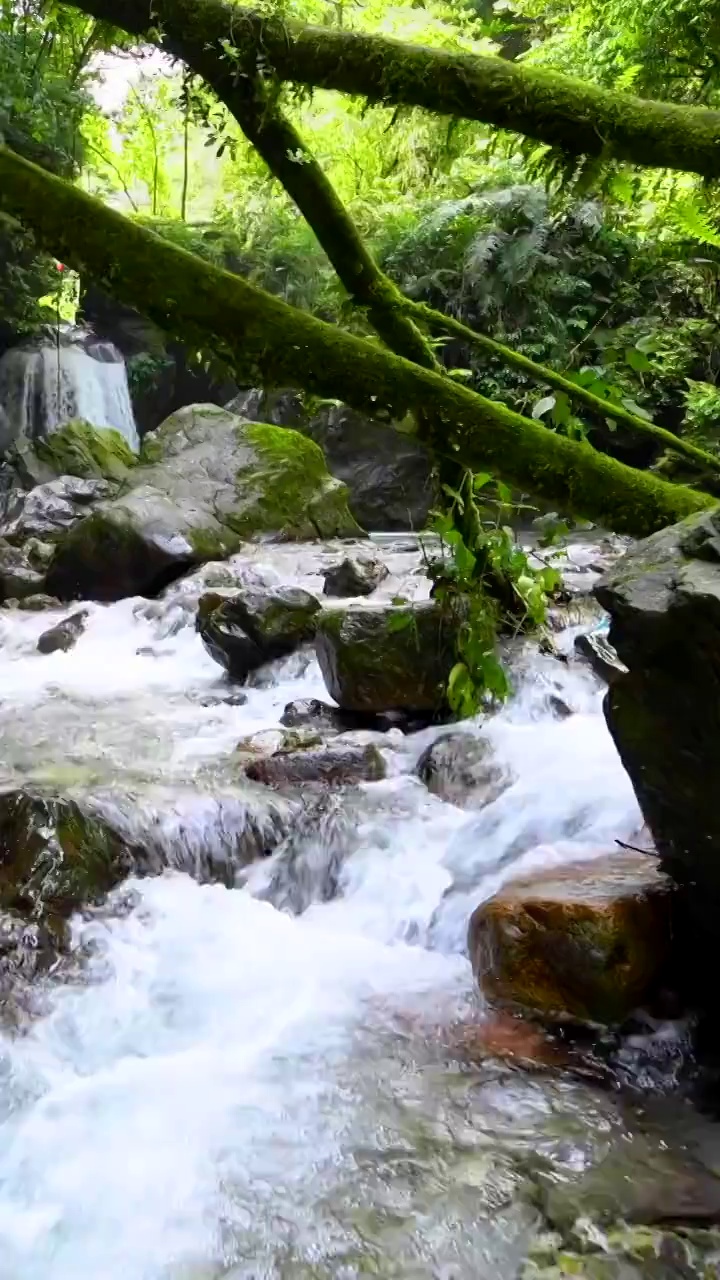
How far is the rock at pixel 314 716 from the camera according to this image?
6.05 m

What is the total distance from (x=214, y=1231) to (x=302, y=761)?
290 cm

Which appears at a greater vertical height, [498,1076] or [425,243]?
[425,243]

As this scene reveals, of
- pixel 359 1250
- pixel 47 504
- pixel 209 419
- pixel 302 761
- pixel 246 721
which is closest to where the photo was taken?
pixel 359 1250

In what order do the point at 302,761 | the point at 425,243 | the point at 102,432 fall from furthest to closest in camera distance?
the point at 425,243, the point at 102,432, the point at 302,761

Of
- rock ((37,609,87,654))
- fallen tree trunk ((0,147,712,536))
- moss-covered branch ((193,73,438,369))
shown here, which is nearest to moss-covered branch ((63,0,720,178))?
moss-covered branch ((193,73,438,369))

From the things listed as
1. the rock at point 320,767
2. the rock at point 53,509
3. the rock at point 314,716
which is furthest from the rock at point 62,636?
the rock at point 320,767

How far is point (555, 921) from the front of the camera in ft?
11.3

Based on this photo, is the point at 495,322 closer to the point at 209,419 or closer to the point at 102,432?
the point at 209,419

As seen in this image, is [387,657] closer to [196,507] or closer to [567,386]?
[567,386]

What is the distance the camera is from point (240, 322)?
2.36 m

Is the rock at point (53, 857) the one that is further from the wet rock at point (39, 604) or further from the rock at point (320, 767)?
the wet rock at point (39, 604)

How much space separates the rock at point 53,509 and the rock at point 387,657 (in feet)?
19.5

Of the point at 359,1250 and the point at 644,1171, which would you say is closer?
the point at 359,1250

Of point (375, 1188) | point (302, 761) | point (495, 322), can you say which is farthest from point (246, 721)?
point (495, 322)
